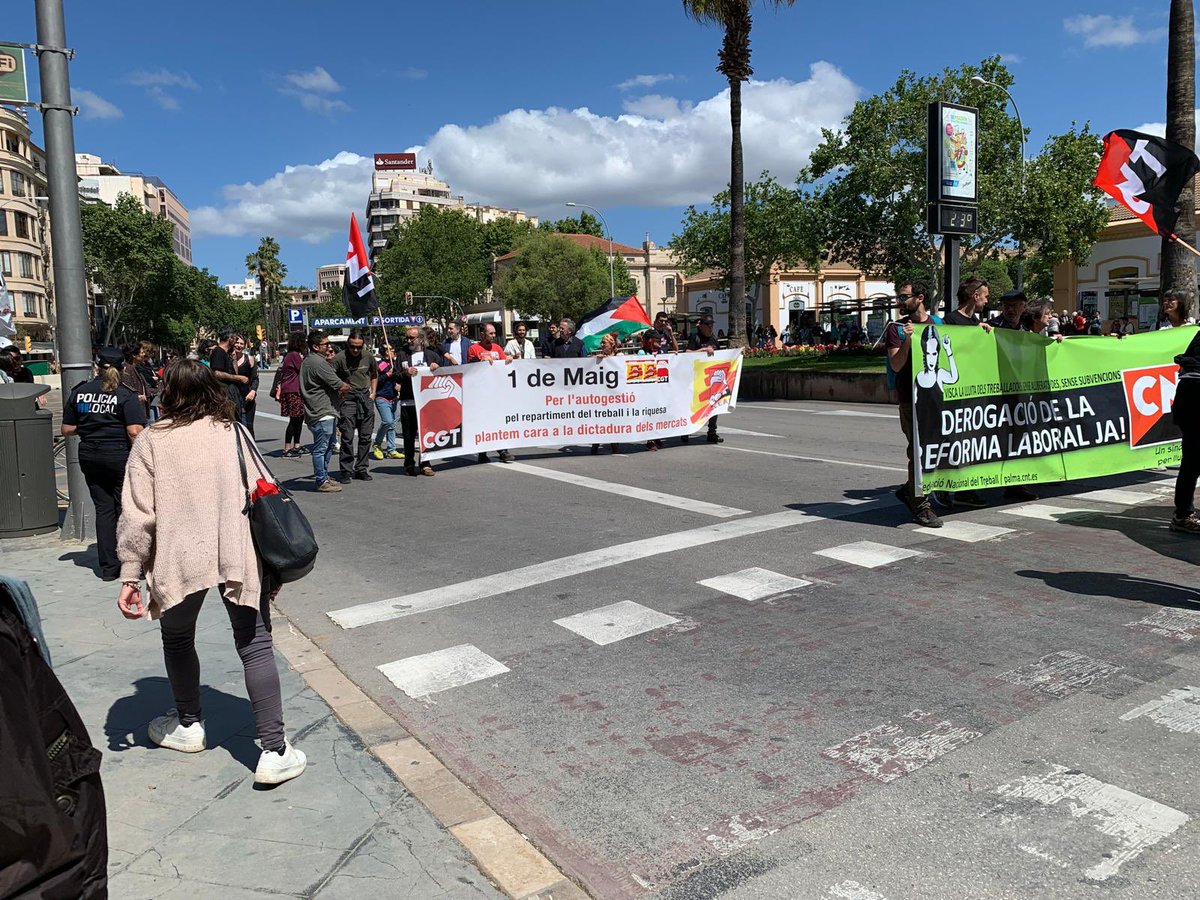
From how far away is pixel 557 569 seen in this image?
22.8 feet

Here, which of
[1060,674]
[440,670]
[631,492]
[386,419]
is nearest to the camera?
Answer: [1060,674]

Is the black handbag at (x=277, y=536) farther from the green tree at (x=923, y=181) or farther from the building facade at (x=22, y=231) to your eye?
the building facade at (x=22, y=231)

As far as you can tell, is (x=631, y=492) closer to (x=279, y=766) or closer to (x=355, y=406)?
(x=355, y=406)

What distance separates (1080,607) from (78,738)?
203 inches

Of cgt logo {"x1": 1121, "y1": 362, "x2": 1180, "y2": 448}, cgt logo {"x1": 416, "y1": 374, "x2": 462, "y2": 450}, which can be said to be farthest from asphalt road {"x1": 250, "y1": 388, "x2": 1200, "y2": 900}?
cgt logo {"x1": 416, "y1": 374, "x2": 462, "y2": 450}

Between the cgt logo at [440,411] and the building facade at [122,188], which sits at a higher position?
the building facade at [122,188]

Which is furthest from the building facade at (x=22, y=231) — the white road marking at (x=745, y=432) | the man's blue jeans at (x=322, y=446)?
the man's blue jeans at (x=322, y=446)

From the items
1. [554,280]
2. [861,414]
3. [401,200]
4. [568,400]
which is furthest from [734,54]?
[401,200]

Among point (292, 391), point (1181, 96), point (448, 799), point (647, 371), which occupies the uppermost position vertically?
point (1181, 96)

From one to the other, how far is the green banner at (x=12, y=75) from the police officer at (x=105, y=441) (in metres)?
2.52

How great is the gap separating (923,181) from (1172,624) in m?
28.1

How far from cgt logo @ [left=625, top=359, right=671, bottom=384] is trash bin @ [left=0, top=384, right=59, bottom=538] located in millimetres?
7137

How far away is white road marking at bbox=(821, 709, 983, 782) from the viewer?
365 cm

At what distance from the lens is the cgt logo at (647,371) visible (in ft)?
43.5
